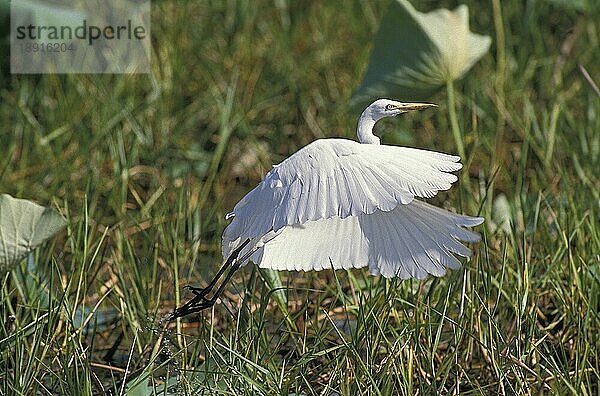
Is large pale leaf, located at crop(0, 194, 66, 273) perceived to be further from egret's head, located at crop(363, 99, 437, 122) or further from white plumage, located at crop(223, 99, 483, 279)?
egret's head, located at crop(363, 99, 437, 122)

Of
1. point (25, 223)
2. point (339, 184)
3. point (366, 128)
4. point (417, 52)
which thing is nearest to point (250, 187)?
point (417, 52)

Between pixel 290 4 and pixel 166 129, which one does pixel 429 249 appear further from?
pixel 290 4

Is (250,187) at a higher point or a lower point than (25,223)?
lower

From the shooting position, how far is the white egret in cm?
127

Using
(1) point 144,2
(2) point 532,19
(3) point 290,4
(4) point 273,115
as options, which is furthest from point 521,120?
(1) point 144,2

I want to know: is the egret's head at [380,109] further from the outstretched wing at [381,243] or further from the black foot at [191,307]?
the black foot at [191,307]

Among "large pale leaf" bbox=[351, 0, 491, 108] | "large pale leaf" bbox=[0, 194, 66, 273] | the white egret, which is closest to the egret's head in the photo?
the white egret

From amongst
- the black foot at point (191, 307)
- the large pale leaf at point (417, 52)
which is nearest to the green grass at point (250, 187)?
the black foot at point (191, 307)

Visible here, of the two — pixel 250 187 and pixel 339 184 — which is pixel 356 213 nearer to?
pixel 339 184

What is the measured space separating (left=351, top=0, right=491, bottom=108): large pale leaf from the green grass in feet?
0.55

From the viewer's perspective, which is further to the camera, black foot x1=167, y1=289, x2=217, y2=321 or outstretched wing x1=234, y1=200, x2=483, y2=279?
black foot x1=167, y1=289, x2=217, y2=321

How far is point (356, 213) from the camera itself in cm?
125

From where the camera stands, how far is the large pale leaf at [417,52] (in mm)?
2045

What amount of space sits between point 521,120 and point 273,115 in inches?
25.4
